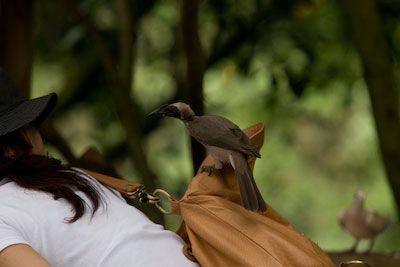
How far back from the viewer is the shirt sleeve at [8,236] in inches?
102

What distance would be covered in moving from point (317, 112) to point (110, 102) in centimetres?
301

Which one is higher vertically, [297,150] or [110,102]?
[110,102]

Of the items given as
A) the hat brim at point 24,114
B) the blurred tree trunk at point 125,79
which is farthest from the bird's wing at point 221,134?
the blurred tree trunk at point 125,79

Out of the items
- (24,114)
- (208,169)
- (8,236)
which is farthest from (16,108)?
(208,169)

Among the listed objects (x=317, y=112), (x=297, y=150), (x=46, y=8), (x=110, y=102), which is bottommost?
(x=297, y=150)

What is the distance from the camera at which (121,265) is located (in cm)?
276

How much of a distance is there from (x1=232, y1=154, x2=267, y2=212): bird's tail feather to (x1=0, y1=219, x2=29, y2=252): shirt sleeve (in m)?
0.59

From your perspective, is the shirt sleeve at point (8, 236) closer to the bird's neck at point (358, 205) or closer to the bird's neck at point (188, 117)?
the bird's neck at point (188, 117)

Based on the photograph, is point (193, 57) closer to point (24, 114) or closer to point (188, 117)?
point (188, 117)

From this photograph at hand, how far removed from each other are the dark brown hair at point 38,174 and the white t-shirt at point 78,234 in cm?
2

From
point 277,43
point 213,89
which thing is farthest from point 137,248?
point 213,89

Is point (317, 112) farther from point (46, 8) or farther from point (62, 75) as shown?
point (46, 8)

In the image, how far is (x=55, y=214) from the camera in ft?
9.04

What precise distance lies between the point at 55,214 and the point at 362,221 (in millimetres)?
3229
